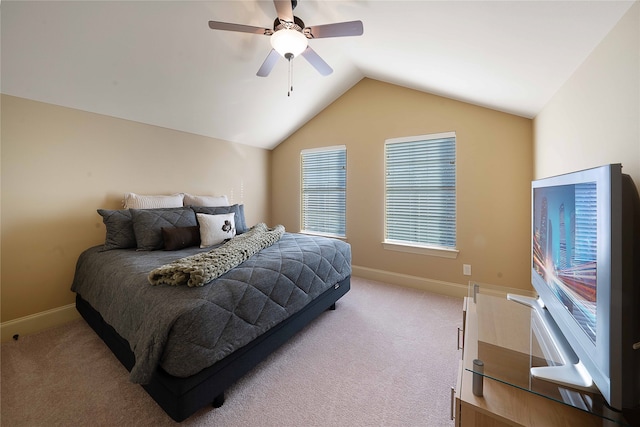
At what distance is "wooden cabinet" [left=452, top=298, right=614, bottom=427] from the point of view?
2.91 feet

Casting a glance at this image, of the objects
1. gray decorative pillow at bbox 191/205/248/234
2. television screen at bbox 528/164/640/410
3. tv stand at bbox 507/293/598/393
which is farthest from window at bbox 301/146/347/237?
television screen at bbox 528/164/640/410

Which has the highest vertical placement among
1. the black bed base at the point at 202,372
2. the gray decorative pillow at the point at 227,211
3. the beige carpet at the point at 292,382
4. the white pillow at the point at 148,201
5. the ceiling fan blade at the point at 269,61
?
the ceiling fan blade at the point at 269,61

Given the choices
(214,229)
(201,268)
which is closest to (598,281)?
(201,268)

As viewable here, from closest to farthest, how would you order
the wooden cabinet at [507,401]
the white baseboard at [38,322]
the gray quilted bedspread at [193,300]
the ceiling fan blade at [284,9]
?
the wooden cabinet at [507,401]
the gray quilted bedspread at [193,300]
the ceiling fan blade at [284,9]
the white baseboard at [38,322]

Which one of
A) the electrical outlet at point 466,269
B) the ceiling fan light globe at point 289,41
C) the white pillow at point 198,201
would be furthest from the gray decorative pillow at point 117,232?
the electrical outlet at point 466,269

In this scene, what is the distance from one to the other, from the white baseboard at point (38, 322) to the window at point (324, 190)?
2.99 m

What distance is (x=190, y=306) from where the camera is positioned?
1284 mm

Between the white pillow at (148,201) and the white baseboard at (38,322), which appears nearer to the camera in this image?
the white baseboard at (38,322)

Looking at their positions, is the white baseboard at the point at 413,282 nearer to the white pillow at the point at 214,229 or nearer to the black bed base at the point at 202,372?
the black bed base at the point at 202,372

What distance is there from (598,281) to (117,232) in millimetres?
3239

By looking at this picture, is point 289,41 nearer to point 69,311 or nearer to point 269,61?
point 269,61

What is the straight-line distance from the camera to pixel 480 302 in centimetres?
168

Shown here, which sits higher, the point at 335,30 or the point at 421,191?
the point at 335,30

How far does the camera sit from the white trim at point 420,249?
3039 mm
